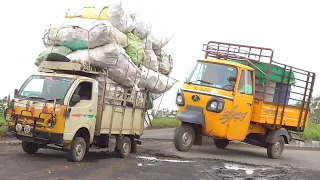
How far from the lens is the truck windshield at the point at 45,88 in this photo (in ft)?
32.1

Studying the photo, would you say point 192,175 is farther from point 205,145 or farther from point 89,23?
point 205,145

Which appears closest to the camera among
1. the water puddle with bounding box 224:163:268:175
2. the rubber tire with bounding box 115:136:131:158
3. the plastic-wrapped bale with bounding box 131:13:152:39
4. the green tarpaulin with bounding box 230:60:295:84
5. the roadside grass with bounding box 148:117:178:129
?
the water puddle with bounding box 224:163:268:175

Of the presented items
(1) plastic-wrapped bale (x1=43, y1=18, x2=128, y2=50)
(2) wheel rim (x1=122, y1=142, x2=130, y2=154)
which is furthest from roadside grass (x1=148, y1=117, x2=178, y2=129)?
(1) plastic-wrapped bale (x1=43, y1=18, x2=128, y2=50)

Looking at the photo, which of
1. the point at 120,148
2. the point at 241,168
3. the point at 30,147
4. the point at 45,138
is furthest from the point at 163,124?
the point at 45,138

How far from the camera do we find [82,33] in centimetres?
1044

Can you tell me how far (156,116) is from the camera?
2489 centimetres

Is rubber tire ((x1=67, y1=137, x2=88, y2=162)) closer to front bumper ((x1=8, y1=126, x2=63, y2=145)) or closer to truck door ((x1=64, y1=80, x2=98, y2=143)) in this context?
truck door ((x1=64, y1=80, x2=98, y2=143))

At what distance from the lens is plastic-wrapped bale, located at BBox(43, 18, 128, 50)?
10.3m

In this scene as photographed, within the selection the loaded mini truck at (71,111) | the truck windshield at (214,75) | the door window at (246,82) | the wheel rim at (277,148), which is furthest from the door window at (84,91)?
the wheel rim at (277,148)

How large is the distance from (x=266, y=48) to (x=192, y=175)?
18.8 ft

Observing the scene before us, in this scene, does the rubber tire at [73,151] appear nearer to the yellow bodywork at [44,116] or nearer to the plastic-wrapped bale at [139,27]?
the yellow bodywork at [44,116]

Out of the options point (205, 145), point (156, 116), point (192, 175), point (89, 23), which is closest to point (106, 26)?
point (89, 23)

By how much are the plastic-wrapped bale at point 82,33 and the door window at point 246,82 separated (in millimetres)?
3797

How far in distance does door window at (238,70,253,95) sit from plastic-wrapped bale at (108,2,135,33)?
3.49m
